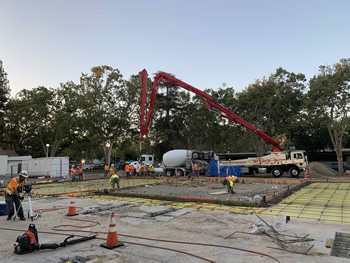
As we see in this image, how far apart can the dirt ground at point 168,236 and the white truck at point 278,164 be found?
16.9 m

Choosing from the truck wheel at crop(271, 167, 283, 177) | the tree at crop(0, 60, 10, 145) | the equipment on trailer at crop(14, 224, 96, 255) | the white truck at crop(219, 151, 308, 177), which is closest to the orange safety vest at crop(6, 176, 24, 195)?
the equipment on trailer at crop(14, 224, 96, 255)

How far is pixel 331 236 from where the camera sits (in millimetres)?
5836

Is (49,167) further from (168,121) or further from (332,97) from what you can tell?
(332,97)

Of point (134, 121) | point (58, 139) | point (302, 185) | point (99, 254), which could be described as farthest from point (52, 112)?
point (99, 254)

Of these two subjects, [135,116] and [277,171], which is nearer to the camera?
[277,171]

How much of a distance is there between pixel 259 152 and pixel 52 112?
31.0 meters

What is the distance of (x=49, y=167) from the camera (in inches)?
1081

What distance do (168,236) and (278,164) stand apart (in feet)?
65.2

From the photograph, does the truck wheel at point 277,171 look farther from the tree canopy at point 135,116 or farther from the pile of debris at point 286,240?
the pile of debris at point 286,240

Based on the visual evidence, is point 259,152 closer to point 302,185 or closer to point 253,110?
point 253,110

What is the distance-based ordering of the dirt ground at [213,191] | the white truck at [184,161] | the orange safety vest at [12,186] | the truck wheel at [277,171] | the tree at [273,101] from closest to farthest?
1. the orange safety vest at [12,186]
2. the dirt ground at [213,191]
3. the truck wheel at [277,171]
4. the white truck at [184,161]
5. the tree at [273,101]

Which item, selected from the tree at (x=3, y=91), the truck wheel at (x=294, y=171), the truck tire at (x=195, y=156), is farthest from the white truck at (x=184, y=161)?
the tree at (x=3, y=91)

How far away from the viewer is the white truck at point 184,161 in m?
26.8

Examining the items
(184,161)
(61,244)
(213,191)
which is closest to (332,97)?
(184,161)
